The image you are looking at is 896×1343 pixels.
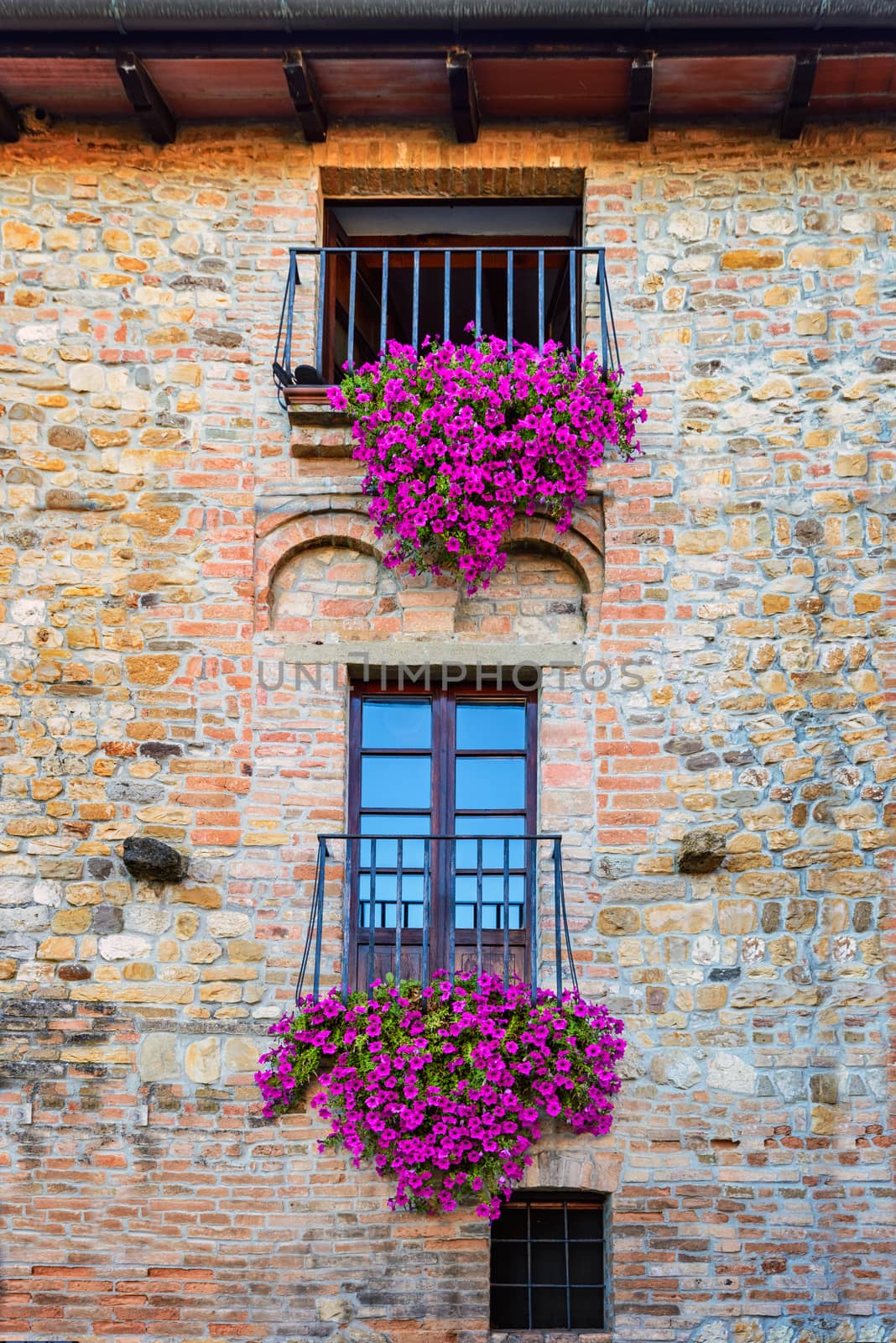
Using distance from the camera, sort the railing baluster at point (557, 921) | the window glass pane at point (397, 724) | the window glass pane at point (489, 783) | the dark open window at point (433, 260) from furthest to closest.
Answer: the dark open window at point (433, 260)
the window glass pane at point (397, 724)
the window glass pane at point (489, 783)
the railing baluster at point (557, 921)

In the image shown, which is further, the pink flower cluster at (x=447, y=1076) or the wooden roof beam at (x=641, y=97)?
the wooden roof beam at (x=641, y=97)

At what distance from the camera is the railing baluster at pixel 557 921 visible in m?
5.92

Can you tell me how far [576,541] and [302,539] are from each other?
1239 millimetres

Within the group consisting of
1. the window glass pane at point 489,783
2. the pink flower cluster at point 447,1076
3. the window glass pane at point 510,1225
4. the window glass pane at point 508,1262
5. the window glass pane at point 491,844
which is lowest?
the window glass pane at point 508,1262

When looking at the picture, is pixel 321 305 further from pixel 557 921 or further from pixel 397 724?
pixel 557 921

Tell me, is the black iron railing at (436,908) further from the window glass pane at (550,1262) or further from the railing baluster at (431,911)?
the window glass pane at (550,1262)

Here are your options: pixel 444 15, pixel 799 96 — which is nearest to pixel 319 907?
pixel 444 15

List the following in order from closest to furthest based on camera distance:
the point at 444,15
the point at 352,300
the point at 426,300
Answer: the point at 444,15, the point at 352,300, the point at 426,300

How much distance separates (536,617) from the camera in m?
6.60

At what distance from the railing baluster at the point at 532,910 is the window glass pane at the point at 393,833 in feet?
1.53

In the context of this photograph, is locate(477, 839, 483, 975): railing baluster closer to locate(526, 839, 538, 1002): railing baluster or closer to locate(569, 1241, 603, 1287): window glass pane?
locate(526, 839, 538, 1002): railing baluster

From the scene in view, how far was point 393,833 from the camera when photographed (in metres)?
6.47

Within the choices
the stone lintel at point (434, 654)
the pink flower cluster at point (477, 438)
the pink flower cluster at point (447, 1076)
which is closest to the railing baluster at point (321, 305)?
the pink flower cluster at point (477, 438)

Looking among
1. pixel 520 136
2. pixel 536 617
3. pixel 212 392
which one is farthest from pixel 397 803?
pixel 520 136
